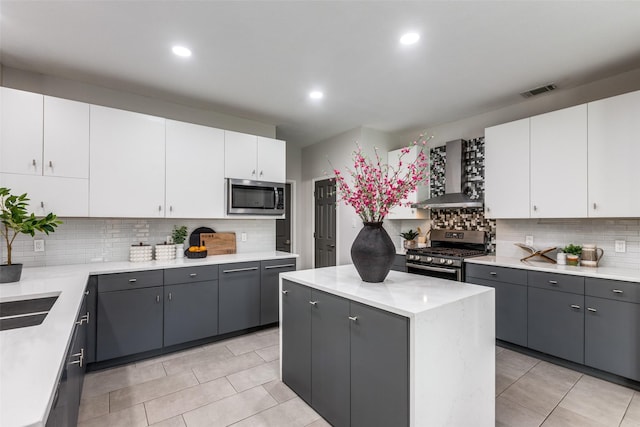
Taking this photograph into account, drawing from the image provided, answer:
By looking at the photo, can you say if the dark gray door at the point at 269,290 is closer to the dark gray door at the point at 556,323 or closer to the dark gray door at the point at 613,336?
the dark gray door at the point at 556,323

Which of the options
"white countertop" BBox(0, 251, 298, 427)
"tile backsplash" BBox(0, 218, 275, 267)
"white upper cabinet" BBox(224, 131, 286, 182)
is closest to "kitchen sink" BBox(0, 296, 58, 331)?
"white countertop" BBox(0, 251, 298, 427)

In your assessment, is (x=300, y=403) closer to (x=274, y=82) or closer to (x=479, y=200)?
(x=274, y=82)

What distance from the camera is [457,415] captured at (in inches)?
63.8

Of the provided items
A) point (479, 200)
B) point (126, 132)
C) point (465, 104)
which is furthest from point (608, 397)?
point (126, 132)

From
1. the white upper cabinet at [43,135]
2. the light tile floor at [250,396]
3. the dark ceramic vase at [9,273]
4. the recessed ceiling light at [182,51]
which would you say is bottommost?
the light tile floor at [250,396]

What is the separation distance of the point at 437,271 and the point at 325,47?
8.96 feet

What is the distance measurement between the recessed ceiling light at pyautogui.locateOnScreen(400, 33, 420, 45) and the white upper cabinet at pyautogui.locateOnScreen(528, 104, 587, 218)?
5.90 ft

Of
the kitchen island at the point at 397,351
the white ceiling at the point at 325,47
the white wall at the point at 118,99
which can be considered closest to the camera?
the kitchen island at the point at 397,351

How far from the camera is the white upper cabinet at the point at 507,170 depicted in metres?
3.27

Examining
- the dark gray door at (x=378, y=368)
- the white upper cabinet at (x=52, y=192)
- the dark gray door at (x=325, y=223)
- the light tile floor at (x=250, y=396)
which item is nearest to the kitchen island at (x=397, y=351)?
the dark gray door at (x=378, y=368)

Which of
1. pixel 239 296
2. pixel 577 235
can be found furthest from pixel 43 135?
pixel 577 235

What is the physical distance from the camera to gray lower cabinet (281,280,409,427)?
152 cm

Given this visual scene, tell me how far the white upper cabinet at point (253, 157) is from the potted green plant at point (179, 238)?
2.70ft

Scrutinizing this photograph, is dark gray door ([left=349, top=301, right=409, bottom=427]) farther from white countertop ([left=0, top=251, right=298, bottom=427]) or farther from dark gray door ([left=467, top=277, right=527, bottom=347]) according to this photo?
dark gray door ([left=467, top=277, right=527, bottom=347])
